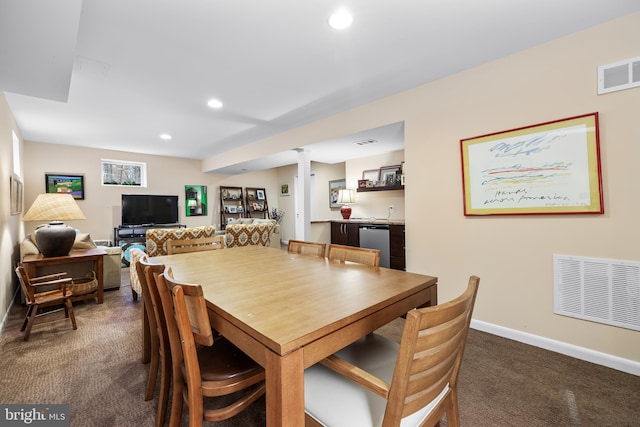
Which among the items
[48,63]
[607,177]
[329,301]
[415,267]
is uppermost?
[48,63]

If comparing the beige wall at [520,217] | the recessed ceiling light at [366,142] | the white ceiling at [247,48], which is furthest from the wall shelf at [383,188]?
the beige wall at [520,217]

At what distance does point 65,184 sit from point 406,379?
693 centimetres

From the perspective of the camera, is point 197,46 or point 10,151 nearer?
point 197,46

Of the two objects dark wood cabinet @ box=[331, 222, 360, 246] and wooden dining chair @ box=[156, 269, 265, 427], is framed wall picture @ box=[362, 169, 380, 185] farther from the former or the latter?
wooden dining chair @ box=[156, 269, 265, 427]

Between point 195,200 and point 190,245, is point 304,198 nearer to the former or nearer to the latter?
point 190,245

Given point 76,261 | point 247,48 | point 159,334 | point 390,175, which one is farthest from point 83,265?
point 390,175

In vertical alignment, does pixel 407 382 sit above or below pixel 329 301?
below

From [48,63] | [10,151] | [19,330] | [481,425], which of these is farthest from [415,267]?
[10,151]

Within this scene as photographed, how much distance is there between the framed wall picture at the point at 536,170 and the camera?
197 cm

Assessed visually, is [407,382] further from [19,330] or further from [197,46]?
[19,330]

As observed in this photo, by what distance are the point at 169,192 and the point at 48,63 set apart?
192 inches

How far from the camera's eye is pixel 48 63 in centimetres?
194

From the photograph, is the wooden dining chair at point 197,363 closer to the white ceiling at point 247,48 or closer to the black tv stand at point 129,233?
the white ceiling at point 247,48

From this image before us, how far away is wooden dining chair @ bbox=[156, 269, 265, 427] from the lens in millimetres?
999
